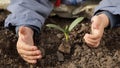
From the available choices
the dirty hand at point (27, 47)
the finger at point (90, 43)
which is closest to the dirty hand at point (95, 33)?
the finger at point (90, 43)

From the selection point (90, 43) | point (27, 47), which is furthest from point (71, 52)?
point (27, 47)

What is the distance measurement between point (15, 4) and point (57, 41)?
0.30 meters

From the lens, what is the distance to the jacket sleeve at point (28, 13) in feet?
5.27

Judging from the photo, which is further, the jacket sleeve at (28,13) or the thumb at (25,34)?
the jacket sleeve at (28,13)

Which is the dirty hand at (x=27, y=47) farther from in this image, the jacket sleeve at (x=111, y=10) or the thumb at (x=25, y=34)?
the jacket sleeve at (x=111, y=10)

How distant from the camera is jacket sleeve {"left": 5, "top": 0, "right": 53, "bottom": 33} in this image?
1.61 meters

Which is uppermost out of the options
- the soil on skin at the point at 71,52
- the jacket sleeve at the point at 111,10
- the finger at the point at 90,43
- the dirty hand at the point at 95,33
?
the jacket sleeve at the point at 111,10

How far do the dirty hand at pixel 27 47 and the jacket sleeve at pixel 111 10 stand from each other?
1.23ft

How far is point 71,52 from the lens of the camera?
1.55 meters

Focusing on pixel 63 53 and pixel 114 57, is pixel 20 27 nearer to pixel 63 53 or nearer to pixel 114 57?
pixel 63 53

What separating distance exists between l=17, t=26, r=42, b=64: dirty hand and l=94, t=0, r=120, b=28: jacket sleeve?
376mm

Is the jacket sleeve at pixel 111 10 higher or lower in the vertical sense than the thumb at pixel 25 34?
higher

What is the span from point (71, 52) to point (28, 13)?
29 centimetres

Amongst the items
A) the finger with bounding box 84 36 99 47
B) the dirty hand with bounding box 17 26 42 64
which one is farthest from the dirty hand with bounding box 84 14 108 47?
the dirty hand with bounding box 17 26 42 64
